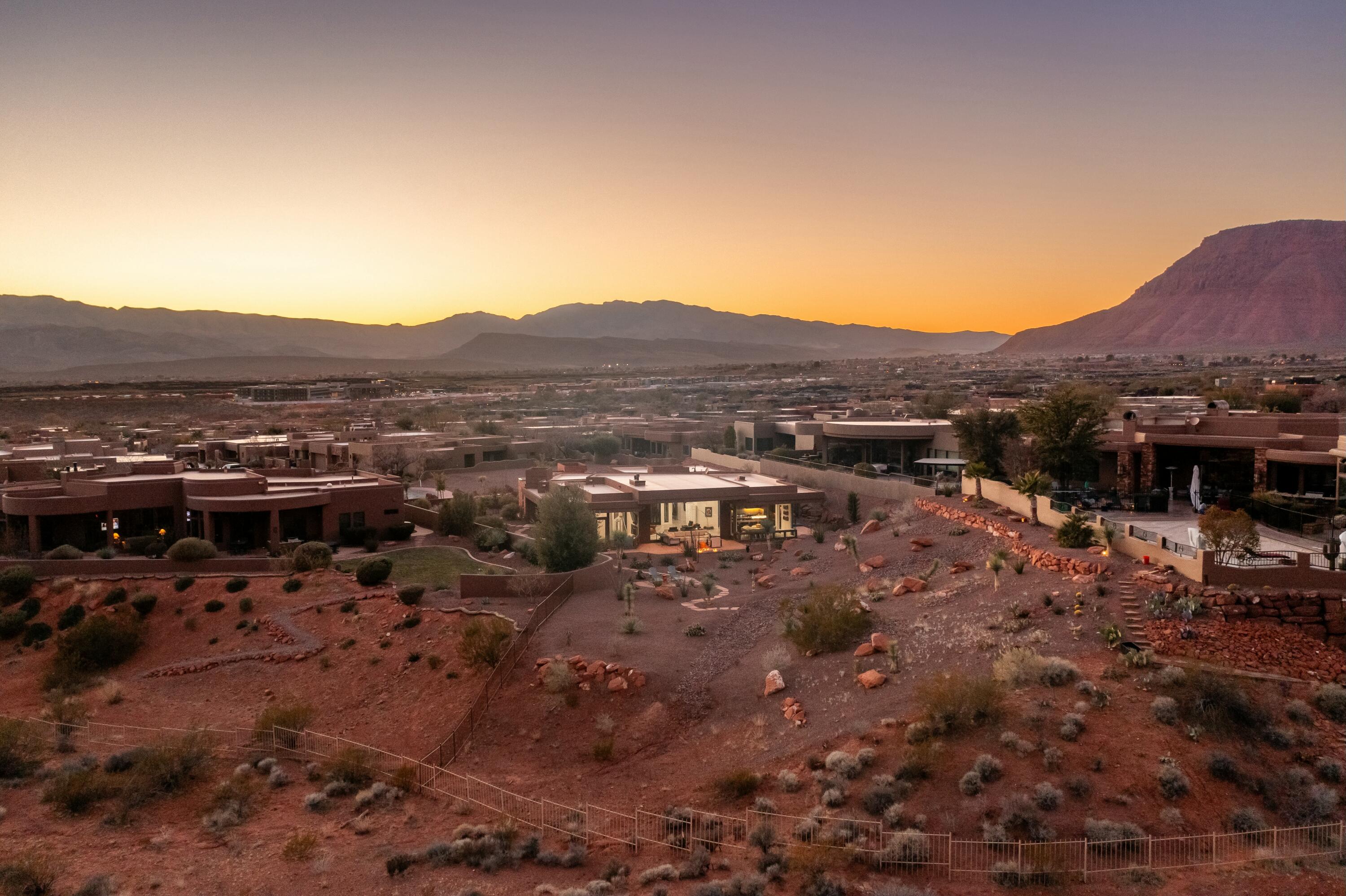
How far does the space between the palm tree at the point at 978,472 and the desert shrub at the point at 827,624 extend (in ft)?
40.7

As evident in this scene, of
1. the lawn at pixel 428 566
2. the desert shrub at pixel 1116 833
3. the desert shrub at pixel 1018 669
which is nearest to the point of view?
the desert shrub at pixel 1116 833

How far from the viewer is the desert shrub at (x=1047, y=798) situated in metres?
15.5

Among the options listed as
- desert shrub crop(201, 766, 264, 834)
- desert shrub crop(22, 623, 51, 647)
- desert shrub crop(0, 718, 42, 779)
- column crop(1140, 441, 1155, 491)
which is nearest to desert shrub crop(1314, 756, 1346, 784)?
column crop(1140, 441, 1155, 491)

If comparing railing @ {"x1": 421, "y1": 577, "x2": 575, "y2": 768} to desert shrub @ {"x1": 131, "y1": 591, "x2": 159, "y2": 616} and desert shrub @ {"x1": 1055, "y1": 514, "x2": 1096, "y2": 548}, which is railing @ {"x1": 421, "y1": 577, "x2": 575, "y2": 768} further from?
desert shrub @ {"x1": 1055, "y1": 514, "x2": 1096, "y2": 548}

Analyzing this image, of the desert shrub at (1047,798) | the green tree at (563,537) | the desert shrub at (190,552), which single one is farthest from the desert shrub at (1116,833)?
the desert shrub at (190,552)

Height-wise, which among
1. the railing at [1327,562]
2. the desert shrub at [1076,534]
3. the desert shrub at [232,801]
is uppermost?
the railing at [1327,562]

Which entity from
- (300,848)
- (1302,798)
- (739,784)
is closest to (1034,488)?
(1302,798)

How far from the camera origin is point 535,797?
19.9 metres

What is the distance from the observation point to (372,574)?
33.3 m

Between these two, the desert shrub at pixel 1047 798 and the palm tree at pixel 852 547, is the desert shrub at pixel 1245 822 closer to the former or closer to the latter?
the desert shrub at pixel 1047 798

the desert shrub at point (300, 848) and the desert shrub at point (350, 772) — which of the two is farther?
the desert shrub at point (350, 772)

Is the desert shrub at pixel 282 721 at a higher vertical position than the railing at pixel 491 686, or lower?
lower

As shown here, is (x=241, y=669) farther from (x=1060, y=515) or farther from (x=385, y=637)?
(x=1060, y=515)

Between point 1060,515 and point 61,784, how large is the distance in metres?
26.9
